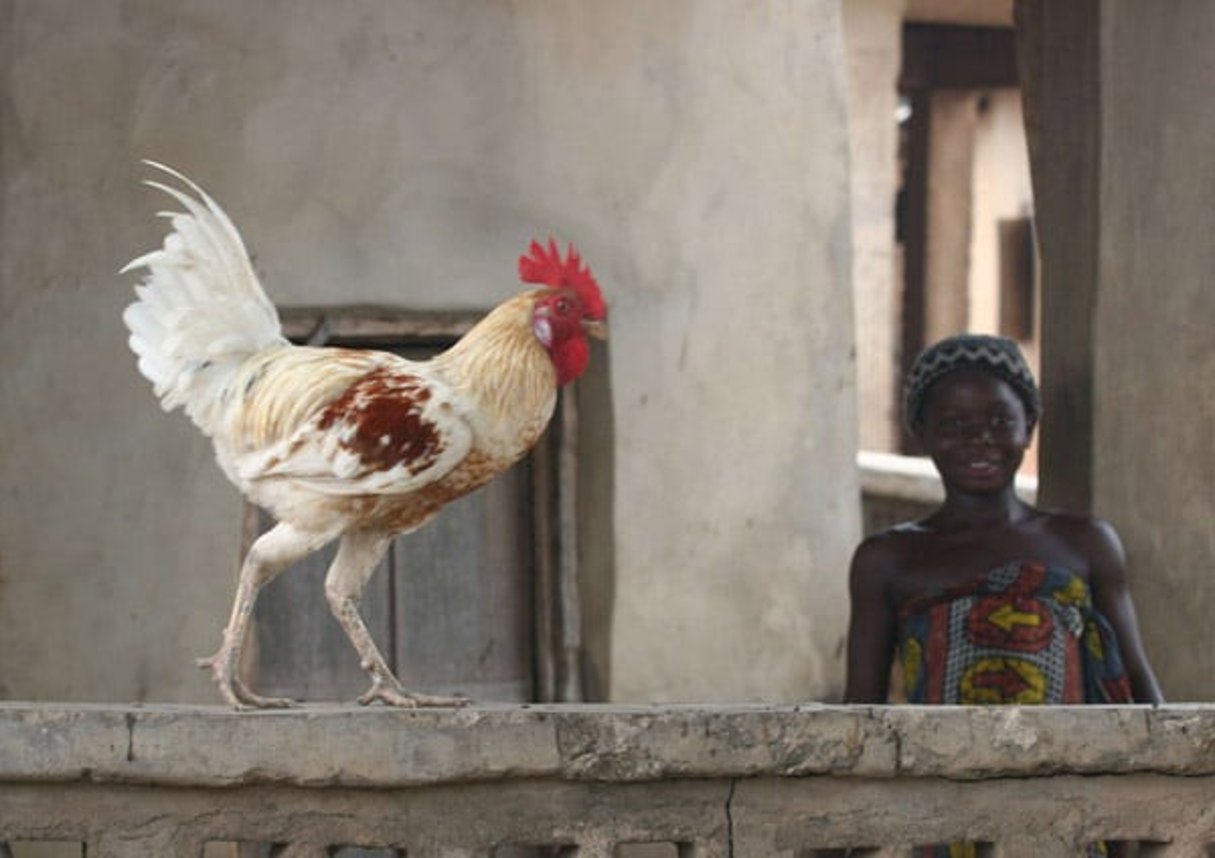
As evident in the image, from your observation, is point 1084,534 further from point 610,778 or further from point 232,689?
point 232,689

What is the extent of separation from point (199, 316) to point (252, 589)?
0.47 meters

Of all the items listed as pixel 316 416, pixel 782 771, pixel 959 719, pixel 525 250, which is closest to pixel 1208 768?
pixel 959 719

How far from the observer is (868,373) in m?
18.3

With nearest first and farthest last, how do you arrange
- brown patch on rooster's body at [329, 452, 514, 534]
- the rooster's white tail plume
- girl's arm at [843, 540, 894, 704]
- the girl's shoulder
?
1. brown patch on rooster's body at [329, 452, 514, 534]
2. the rooster's white tail plume
3. the girl's shoulder
4. girl's arm at [843, 540, 894, 704]

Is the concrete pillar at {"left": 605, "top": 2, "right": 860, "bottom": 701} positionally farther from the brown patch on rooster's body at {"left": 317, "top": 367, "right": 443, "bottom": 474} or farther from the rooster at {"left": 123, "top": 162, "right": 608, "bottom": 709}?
the brown patch on rooster's body at {"left": 317, "top": 367, "right": 443, "bottom": 474}

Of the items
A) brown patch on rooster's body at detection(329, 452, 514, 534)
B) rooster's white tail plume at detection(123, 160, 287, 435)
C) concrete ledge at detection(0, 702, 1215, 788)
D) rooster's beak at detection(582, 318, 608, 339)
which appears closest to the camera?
concrete ledge at detection(0, 702, 1215, 788)

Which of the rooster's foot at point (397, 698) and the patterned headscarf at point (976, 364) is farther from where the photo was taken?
the patterned headscarf at point (976, 364)

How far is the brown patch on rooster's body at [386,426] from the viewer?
163 inches

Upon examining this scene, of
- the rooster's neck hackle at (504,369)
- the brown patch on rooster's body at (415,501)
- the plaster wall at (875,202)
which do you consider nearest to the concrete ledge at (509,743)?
the brown patch on rooster's body at (415,501)

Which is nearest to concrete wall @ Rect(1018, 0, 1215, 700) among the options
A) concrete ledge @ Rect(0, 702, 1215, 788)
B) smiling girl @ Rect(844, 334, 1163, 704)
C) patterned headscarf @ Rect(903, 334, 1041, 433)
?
smiling girl @ Rect(844, 334, 1163, 704)

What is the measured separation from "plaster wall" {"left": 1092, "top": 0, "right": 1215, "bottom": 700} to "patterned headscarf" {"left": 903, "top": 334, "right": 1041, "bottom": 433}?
0.32 metres

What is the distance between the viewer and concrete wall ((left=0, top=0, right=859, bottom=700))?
784 cm

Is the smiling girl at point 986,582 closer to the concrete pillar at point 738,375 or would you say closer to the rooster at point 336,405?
the rooster at point 336,405

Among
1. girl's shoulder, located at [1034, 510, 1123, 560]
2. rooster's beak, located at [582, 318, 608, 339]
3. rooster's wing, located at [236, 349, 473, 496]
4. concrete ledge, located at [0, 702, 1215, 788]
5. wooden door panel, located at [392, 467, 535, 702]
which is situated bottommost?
wooden door panel, located at [392, 467, 535, 702]
